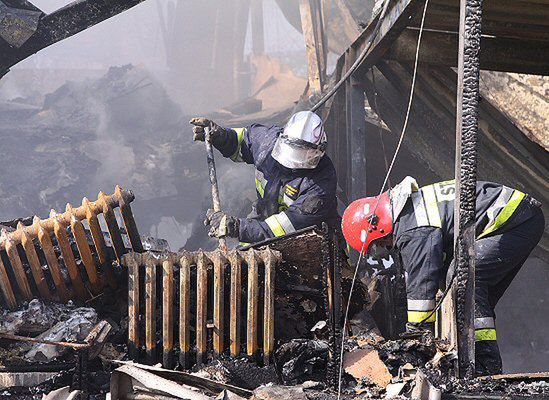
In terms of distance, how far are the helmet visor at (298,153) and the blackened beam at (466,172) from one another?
2280mm

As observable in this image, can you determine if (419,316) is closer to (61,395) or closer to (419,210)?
(419,210)

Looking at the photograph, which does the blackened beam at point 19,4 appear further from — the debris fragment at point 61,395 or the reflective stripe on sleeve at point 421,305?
the reflective stripe on sleeve at point 421,305

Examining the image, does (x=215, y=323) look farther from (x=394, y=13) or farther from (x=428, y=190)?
(x=394, y=13)

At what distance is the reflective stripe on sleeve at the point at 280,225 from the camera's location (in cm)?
514

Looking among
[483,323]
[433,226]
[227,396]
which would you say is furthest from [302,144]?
[227,396]

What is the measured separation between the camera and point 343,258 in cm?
445

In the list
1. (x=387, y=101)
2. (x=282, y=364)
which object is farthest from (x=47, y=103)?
(x=282, y=364)

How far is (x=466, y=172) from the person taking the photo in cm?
301

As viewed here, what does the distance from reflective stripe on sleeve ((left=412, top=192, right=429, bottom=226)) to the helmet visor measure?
4.01ft

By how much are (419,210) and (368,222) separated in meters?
0.37

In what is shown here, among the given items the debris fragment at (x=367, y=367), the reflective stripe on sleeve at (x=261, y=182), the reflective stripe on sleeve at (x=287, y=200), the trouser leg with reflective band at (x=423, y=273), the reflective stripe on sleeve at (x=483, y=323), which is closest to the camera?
the debris fragment at (x=367, y=367)

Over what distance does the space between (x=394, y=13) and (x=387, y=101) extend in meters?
1.81

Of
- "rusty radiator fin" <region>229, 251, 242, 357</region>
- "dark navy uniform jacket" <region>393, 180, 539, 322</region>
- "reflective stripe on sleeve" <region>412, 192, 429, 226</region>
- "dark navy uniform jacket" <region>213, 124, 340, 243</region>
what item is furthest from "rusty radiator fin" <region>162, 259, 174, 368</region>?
"reflective stripe on sleeve" <region>412, 192, 429, 226</region>

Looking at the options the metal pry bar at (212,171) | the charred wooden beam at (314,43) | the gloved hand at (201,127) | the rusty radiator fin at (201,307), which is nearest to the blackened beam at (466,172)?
the rusty radiator fin at (201,307)
